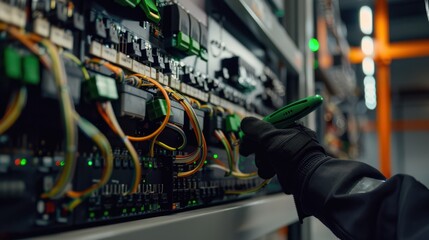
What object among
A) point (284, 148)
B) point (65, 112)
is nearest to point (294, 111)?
point (284, 148)

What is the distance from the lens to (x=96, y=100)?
0.41 m

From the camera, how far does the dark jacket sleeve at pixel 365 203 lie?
0.60 m

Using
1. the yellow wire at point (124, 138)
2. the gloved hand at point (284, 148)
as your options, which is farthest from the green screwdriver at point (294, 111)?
the yellow wire at point (124, 138)

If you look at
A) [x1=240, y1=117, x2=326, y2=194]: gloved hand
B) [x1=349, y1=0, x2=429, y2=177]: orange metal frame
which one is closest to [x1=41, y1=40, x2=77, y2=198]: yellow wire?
[x1=240, y1=117, x2=326, y2=194]: gloved hand

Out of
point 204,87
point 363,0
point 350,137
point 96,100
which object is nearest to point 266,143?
point 204,87

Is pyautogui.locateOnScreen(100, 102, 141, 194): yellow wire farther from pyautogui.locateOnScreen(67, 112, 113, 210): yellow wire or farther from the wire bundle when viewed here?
the wire bundle

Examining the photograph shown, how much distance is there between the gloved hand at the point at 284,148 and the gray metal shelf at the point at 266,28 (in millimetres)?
264

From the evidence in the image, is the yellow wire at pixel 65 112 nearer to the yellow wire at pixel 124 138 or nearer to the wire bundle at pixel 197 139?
the yellow wire at pixel 124 138

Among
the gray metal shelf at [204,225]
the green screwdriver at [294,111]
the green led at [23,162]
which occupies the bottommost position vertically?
the gray metal shelf at [204,225]

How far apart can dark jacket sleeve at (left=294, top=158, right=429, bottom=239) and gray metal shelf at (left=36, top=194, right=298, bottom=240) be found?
14cm

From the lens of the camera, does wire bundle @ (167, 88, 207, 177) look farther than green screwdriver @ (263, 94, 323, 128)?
No

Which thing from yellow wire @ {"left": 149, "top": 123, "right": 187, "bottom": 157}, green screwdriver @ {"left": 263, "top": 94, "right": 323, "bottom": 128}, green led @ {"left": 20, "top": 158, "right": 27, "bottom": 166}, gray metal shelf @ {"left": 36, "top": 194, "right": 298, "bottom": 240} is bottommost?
gray metal shelf @ {"left": 36, "top": 194, "right": 298, "bottom": 240}

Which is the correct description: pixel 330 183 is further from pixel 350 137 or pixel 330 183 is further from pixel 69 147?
pixel 350 137

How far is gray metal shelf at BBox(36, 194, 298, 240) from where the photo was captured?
0.41 metres
